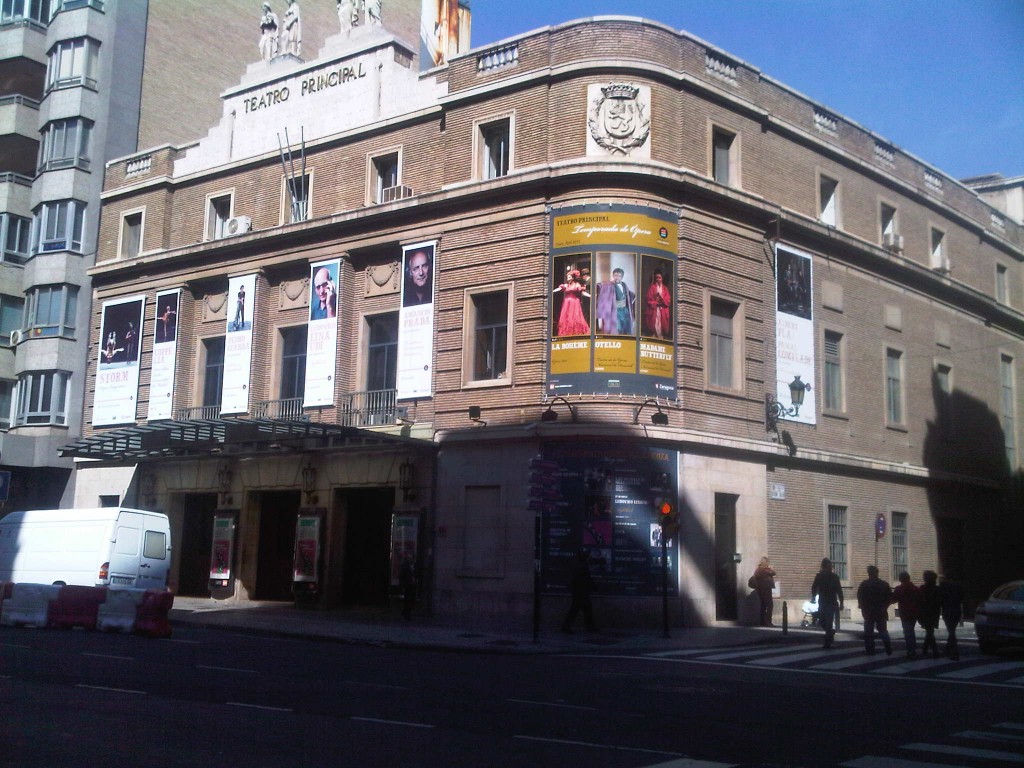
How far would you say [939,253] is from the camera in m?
35.9

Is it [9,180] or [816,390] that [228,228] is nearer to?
[9,180]

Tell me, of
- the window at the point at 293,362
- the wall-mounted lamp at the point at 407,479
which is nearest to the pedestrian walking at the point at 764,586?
the wall-mounted lamp at the point at 407,479

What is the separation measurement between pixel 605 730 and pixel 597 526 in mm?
14531

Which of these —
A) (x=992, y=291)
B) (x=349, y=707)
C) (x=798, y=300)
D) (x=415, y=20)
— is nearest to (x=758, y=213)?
(x=798, y=300)

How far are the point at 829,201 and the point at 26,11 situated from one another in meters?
31.7

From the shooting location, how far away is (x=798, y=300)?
29484mm

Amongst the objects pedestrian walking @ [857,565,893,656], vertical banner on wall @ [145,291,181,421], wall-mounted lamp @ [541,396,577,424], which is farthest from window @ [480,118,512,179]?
pedestrian walking @ [857,565,893,656]

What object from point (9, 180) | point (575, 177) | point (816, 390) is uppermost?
point (9, 180)

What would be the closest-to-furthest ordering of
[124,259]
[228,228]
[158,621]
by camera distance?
[158,621] → [228,228] → [124,259]

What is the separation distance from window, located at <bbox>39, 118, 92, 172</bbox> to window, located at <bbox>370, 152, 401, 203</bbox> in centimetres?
1448

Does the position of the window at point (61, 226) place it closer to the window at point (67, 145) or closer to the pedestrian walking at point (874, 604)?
the window at point (67, 145)

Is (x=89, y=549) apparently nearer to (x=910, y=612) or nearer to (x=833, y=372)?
(x=910, y=612)

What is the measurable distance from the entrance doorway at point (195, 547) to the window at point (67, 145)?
13.8 meters

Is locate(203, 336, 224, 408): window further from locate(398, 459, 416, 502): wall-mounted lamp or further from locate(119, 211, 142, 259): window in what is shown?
locate(398, 459, 416, 502): wall-mounted lamp
